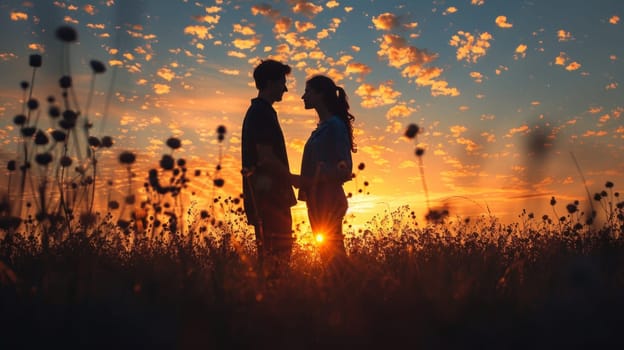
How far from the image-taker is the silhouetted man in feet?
16.2

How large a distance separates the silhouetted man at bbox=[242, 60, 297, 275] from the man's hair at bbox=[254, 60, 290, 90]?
0.11 meters

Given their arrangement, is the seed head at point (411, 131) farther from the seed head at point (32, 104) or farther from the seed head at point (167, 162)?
the seed head at point (32, 104)

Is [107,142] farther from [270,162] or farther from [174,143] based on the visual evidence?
[270,162]

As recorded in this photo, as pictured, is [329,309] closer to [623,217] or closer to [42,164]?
[42,164]

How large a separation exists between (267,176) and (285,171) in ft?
0.56

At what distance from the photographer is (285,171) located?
498 cm

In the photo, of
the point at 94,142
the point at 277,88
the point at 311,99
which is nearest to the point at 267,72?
the point at 277,88

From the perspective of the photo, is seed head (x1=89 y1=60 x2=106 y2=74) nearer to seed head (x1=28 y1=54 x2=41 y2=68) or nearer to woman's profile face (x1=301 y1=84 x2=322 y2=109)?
seed head (x1=28 y1=54 x2=41 y2=68)

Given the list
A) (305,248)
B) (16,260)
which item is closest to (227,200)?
(305,248)

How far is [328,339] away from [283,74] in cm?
325

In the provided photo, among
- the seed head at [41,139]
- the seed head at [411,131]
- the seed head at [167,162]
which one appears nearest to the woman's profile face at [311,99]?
the seed head at [411,131]

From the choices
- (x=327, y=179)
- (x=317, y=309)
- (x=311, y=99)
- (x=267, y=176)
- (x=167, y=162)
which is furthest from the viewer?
(x=311, y=99)

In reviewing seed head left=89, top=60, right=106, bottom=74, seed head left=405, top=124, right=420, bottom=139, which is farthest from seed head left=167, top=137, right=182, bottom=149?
seed head left=405, top=124, right=420, bottom=139

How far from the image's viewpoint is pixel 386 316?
2.92 metres
